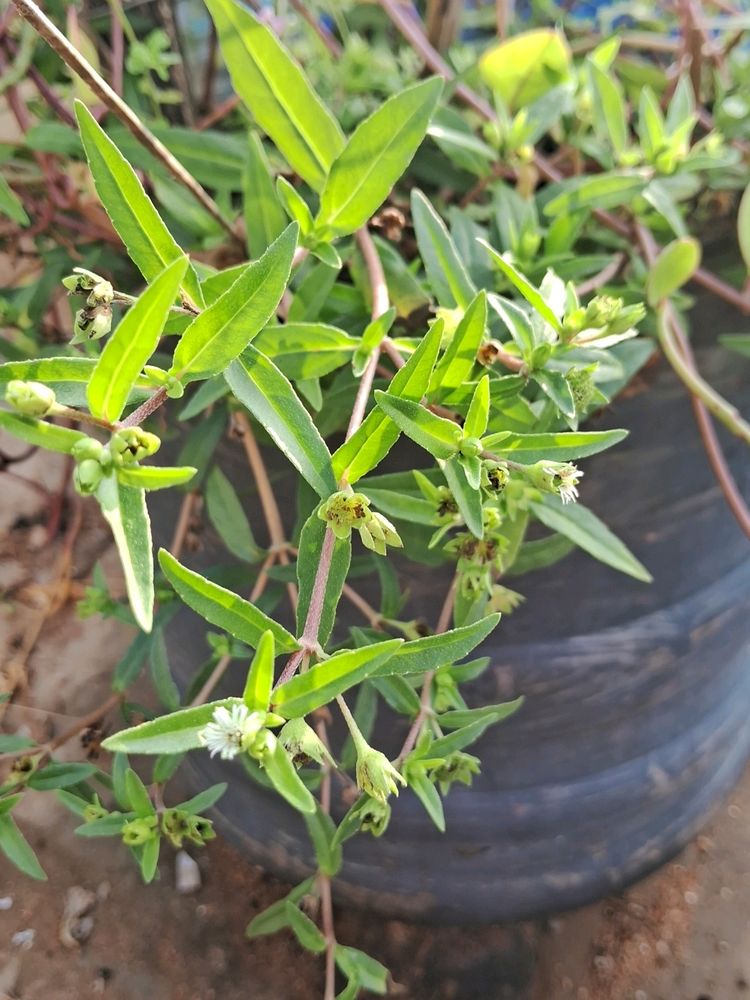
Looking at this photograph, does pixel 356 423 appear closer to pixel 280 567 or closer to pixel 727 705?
pixel 280 567

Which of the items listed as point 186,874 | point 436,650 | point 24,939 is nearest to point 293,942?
point 186,874

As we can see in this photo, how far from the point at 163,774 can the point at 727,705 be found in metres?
0.55

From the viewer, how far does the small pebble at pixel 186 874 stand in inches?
31.6

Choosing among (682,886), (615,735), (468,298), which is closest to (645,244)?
(468,298)

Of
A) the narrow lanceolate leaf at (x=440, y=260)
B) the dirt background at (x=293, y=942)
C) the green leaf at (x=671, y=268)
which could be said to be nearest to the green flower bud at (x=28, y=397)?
the narrow lanceolate leaf at (x=440, y=260)

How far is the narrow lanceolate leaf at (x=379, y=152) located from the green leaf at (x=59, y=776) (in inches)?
12.7

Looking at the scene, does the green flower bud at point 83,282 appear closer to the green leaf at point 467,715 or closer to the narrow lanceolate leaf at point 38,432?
the narrow lanceolate leaf at point 38,432

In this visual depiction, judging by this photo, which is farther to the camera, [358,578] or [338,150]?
[358,578]

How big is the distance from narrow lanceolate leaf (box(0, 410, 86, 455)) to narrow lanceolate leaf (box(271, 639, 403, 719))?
0.11 metres

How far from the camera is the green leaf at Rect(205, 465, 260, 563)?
1.63 ft

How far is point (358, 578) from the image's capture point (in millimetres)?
512

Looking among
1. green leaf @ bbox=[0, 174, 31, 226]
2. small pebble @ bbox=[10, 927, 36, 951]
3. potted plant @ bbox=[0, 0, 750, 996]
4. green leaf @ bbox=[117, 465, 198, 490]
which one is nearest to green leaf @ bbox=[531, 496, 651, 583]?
potted plant @ bbox=[0, 0, 750, 996]

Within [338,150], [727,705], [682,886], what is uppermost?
[338,150]

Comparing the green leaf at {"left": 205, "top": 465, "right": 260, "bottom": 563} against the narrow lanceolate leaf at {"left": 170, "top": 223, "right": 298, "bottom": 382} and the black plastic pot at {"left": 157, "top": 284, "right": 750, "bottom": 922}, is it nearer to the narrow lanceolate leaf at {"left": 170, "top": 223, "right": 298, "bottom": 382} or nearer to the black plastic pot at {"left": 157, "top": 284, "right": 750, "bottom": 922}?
the black plastic pot at {"left": 157, "top": 284, "right": 750, "bottom": 922}
